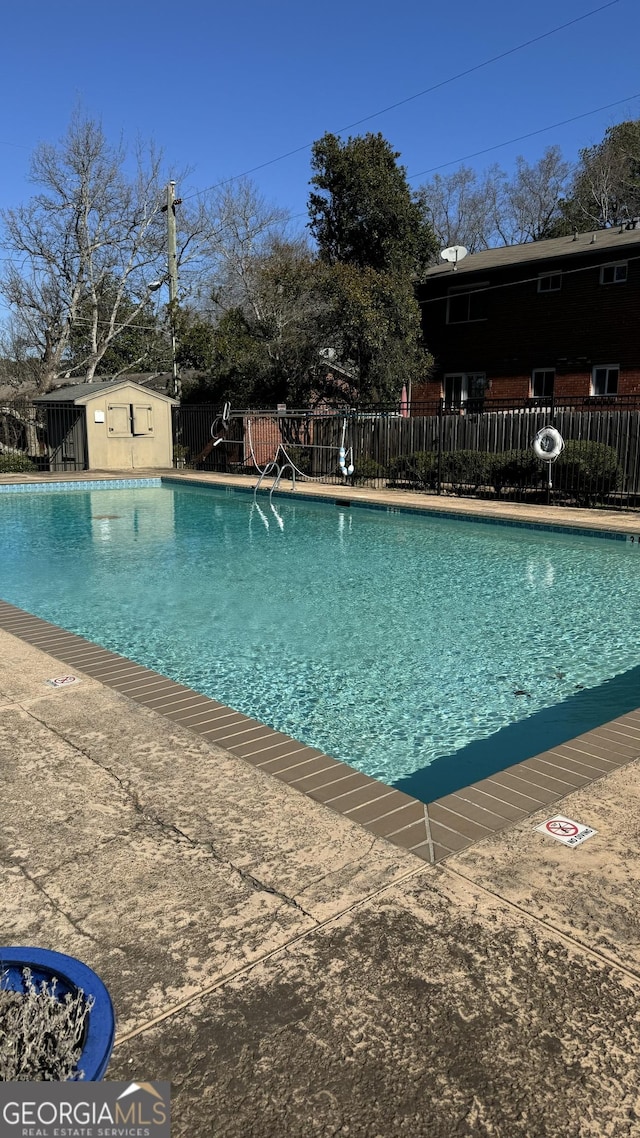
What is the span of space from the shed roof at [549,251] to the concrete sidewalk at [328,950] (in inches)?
790

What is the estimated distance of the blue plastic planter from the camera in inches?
64.3

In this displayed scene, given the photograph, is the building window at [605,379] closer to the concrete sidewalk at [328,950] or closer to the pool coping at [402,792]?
the pool coping at [402,792]

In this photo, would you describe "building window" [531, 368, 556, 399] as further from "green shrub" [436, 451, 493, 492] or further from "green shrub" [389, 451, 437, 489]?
"green shrub" [436, 451, 493, 492]

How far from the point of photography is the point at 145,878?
98.7 inches

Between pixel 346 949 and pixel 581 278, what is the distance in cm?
2215

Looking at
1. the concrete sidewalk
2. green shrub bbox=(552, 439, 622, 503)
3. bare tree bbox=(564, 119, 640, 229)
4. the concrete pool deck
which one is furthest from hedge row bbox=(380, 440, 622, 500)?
bare tree bbox=(564, 119, 640, 229)

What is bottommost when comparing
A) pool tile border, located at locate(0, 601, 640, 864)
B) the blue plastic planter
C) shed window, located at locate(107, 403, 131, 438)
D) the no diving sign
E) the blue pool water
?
the blue pool water

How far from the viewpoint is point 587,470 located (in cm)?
1354

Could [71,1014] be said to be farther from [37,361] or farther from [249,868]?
[37,361]

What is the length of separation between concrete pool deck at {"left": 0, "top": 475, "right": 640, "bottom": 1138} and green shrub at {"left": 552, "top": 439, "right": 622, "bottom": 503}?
10.9 m

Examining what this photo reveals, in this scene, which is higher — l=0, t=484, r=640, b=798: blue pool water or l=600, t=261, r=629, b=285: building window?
l=600, t=261, r=629, b=285: building window

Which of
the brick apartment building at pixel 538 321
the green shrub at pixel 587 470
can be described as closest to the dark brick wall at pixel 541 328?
the brick apartment building at pixel 538 321

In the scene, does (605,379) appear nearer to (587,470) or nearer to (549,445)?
(587,470)

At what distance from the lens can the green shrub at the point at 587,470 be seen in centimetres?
1337
